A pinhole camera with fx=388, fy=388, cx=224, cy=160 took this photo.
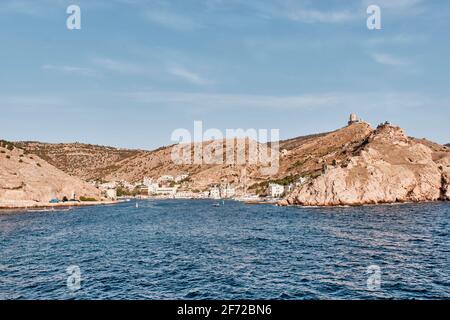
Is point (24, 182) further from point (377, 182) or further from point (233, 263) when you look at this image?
point (233, 263)

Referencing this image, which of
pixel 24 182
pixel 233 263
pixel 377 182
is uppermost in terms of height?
pixel 24 182

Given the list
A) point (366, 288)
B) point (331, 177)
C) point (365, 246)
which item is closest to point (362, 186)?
point (331, 177)

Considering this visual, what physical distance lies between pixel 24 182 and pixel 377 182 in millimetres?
152117

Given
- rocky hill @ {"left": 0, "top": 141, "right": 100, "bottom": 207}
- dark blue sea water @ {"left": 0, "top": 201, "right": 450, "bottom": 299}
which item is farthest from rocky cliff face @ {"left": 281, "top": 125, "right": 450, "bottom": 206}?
rocky hill @ {"left": 0, "top": 141, "right": 100, "bottom": 207}

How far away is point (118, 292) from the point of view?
31.4 meters

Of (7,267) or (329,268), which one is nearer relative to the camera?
(329,268)

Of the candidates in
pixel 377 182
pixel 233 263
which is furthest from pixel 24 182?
pixel 233 263

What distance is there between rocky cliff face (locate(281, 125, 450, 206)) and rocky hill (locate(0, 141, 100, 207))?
110153 millimetres

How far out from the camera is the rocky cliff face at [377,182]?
147125mm

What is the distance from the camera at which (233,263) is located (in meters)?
42.0

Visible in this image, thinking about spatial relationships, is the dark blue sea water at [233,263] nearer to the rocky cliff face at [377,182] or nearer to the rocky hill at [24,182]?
the rocky cliff face at [377,182]

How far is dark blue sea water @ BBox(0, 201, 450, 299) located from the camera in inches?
1235

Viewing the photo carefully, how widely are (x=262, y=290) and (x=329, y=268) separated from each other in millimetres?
10610
